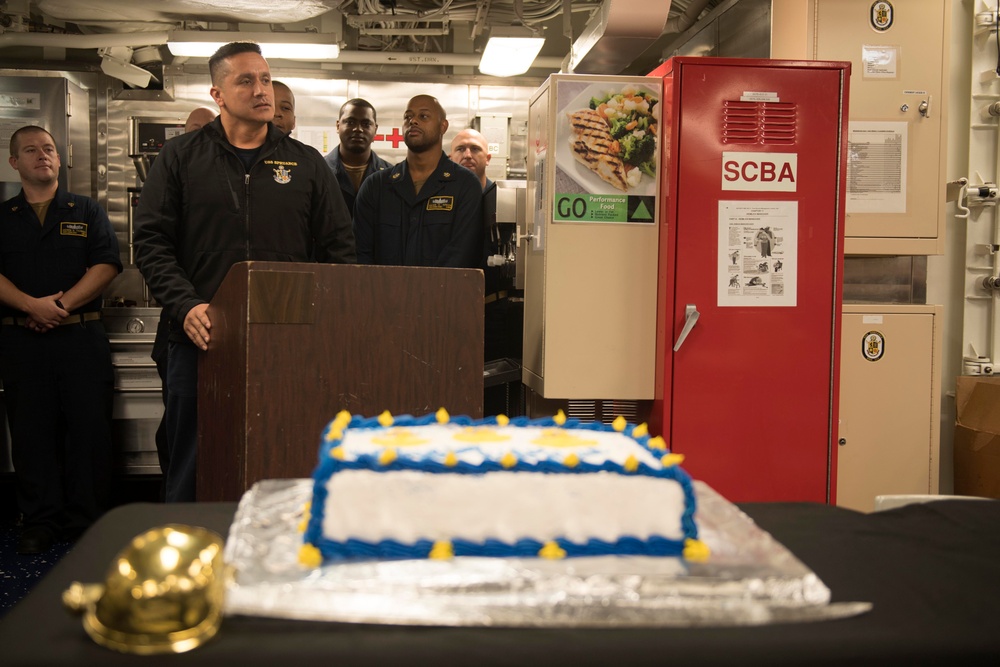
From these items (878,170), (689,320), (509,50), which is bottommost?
(689,320)

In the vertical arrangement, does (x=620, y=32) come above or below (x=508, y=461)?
above

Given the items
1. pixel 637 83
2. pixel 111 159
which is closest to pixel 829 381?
pixel 637 83

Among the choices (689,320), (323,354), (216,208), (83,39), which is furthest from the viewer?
(83,39)

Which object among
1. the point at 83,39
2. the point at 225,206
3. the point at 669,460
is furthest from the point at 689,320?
the point at 83,39

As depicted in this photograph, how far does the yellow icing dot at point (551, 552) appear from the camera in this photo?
105 cm

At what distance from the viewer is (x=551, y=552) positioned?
105cm

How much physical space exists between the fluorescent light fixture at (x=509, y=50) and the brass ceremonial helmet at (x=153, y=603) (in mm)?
4347

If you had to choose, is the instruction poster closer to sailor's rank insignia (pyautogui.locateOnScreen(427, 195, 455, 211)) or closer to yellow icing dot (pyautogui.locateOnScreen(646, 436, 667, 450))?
A: sailor's rank insignia (pyautogui.locateOnScreen(427, 195, 455, 211))

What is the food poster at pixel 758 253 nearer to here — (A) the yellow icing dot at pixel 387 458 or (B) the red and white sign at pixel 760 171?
(B) the red and white sign at pixel 760 171

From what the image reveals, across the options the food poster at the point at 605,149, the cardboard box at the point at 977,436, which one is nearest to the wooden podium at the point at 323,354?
the food poster at the point at 605,149

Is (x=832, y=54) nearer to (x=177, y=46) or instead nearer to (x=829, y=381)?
(x=829, y=381)

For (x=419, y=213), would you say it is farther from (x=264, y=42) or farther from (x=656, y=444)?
(x=656, y=444)

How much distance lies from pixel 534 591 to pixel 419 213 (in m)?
2.79

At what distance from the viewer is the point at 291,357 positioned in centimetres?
188
